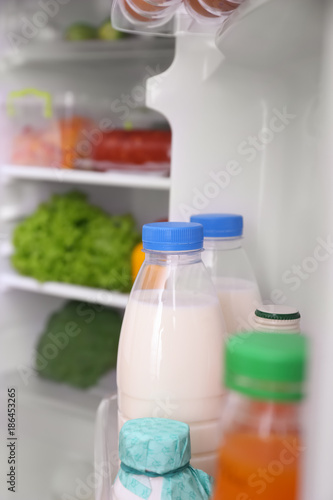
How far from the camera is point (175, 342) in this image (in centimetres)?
55

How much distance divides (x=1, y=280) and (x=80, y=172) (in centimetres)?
47

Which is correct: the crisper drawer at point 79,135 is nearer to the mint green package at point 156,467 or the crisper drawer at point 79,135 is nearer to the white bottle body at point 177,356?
the white bottle body at point 177,356

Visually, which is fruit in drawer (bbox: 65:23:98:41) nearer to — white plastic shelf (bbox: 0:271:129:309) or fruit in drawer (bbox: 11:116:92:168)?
fruit in drawer (bbox: 11:116:92:168)

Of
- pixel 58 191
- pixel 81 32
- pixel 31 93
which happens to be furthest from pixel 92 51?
pixel 58 191

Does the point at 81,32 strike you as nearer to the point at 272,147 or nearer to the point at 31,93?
the point at 31,93

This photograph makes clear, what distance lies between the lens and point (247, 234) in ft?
2.66

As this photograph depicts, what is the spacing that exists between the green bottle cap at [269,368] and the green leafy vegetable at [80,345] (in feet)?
4.68

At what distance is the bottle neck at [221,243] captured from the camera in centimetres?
69

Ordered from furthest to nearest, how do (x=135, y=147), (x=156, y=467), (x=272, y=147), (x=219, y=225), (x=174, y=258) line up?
1. (x=135, y=147)
2. (x=272, y=147)
3. (x=219, y=225)
4. (x=174, y=258)
5. (x=156, y=467)

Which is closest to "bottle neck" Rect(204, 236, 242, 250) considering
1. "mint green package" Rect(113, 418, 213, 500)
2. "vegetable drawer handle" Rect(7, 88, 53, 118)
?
"mint green package" Rect(113, 418, 213, 500)

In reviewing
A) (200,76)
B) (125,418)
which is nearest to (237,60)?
(200,76)

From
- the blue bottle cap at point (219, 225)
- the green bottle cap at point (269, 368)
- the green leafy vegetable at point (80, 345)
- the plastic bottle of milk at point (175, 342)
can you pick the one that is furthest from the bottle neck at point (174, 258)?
the green leafy vegetable at point (80, 345)

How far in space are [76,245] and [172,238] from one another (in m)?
1.21

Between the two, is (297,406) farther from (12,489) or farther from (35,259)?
(35,259)
